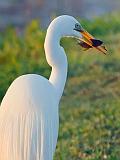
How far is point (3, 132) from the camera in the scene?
4.79 m

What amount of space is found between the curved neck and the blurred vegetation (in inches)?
60.7

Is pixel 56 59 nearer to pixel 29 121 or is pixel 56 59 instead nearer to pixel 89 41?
pixel 89 41

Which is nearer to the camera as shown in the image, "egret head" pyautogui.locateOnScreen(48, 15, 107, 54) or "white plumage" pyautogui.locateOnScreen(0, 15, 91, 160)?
"white plumage" pyautogui.locateOnScreen(0, 15, 91, 160)

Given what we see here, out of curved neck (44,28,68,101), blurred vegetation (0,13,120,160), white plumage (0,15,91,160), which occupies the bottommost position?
blurred vegetation (0,13,120,160)

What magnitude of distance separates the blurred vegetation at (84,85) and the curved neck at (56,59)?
1.54 metres

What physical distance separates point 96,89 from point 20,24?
5.17 metres

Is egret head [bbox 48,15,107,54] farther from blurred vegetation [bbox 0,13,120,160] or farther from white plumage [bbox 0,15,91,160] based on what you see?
blurred vegetation [bbox 0,13,120,160]

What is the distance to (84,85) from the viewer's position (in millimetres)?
9500

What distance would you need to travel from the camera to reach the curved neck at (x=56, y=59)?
5105mm

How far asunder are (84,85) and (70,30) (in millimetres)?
4233

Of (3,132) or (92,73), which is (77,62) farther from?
(3,132)

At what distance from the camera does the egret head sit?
5.16m

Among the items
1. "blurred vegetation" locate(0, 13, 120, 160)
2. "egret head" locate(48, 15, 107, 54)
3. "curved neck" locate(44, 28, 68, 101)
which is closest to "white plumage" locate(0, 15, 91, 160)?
"curved neck" locate(44, 28, 68, 101)

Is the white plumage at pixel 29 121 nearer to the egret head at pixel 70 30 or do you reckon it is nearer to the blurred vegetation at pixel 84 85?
the egret head at pixel 70 30
